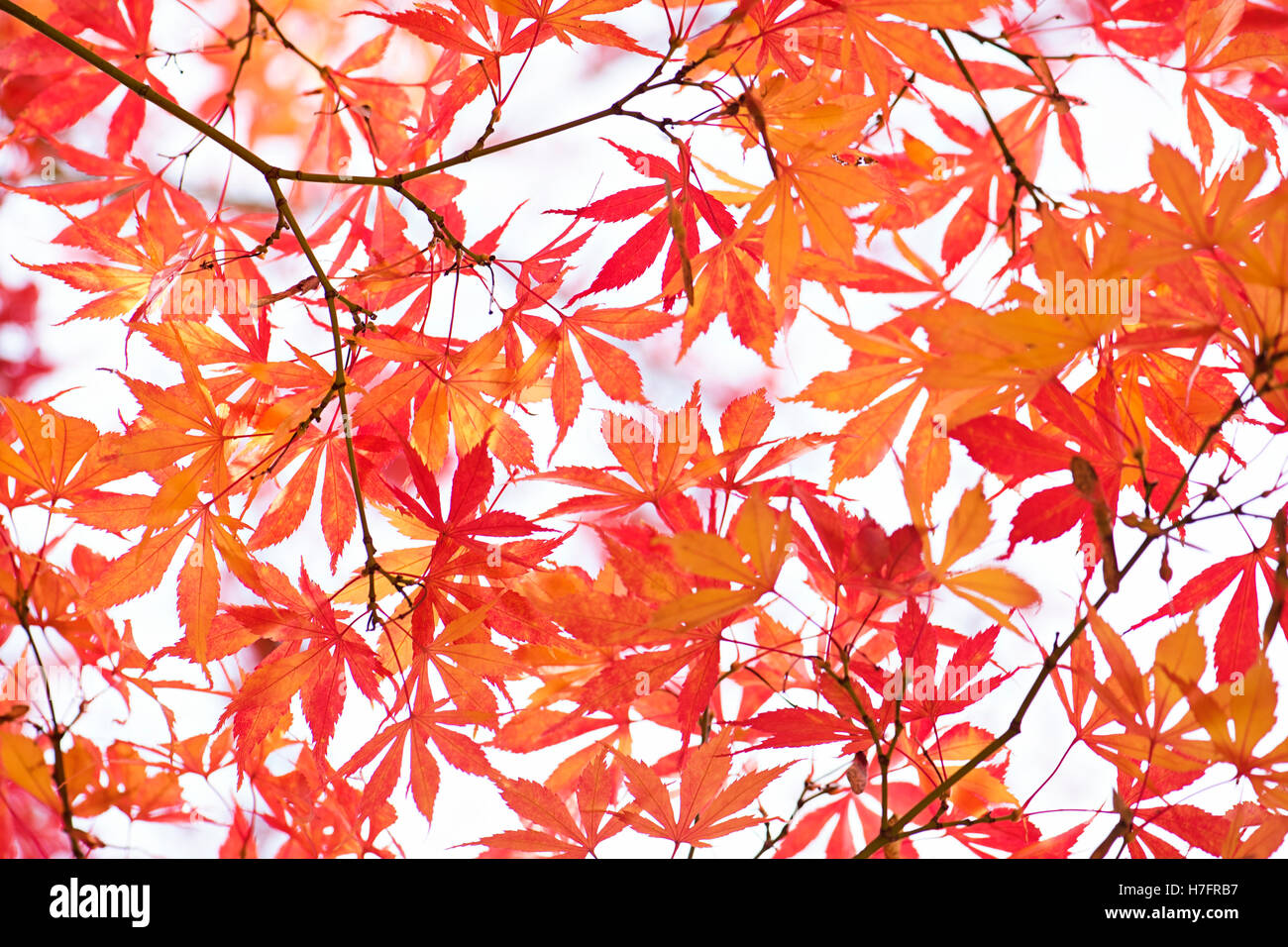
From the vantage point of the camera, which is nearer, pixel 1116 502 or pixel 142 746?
pixel 1116 502

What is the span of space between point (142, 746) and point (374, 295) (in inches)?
18.3

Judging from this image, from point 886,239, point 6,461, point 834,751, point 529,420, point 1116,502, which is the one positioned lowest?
point 834,751

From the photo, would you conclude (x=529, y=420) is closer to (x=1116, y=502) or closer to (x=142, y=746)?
(x=142, y=746)

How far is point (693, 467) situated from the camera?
1.88ft

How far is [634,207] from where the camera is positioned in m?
0.61

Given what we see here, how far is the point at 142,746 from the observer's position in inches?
30.3

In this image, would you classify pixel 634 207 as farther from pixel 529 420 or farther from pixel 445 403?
pixel 529 420

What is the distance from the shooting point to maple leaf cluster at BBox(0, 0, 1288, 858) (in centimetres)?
45

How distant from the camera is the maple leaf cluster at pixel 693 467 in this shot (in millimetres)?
452

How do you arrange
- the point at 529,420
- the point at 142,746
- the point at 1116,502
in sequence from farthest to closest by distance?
the point at 529,420 → the point at 142,746 → the point at 1116,502

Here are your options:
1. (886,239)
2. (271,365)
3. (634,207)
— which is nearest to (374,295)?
(271,365)

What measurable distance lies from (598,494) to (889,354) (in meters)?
0.21

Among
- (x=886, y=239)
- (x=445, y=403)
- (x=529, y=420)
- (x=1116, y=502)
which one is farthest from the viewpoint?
(x=886, y=239)

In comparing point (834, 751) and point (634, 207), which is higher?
point (634, 207)
